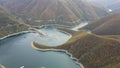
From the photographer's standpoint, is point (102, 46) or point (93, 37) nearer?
point (102, 46)

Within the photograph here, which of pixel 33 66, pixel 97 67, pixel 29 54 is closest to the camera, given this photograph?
pixel 97 67

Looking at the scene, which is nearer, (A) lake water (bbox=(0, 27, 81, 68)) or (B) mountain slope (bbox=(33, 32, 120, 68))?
(B) mountain slope (bbox=(33, 32, 120, 68))

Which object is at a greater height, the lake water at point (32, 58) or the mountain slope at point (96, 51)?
the mountain slope at point (96, 51)

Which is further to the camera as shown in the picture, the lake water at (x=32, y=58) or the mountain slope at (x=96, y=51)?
the lake water at (x=32, y=58)

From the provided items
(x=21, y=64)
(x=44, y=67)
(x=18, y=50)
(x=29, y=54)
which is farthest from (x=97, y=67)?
(x=18, y=50)

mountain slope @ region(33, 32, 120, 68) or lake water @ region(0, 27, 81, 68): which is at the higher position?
mountain slope @ region(33, 32, 120, 68)

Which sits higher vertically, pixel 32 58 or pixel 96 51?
pixel 96 51

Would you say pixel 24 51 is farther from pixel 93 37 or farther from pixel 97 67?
pixel 97 67

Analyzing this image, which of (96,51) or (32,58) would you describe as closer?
(96,51)
